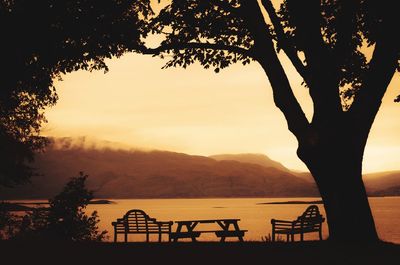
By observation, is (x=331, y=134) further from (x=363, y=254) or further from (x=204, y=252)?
(x=204, y=252)

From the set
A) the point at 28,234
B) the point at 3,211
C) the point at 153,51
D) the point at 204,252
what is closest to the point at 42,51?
the point at 153,51

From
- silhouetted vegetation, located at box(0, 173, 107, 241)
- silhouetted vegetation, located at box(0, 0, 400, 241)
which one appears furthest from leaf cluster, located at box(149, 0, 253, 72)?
silhouetted vegetation, located at box(0, 173, 107, 241)

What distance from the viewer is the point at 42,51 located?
11406mm

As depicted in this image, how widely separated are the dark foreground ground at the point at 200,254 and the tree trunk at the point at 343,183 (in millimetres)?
366

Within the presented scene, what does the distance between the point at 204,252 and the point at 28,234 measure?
10222 millimetres

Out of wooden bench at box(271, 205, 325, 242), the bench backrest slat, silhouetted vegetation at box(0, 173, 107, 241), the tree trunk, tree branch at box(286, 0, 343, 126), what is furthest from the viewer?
silhouetted vegetation at box(0, 173, 107, 241)

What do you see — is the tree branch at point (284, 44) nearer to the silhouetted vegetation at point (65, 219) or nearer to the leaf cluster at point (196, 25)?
the leaf cluster at point (196, 25)

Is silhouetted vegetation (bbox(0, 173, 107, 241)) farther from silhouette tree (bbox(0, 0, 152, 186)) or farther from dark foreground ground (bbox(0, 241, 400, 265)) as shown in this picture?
dark foreground ground (bbox(0, 241, 400, 265))

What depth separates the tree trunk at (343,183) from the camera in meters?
→ 10.6

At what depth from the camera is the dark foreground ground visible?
Answer: 8.85 metres

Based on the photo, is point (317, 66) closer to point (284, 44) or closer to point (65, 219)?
point (284, 44)

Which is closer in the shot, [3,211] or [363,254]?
[363,254]

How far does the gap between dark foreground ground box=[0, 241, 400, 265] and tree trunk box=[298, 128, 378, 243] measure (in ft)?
1.20

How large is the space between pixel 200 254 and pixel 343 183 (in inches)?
133
